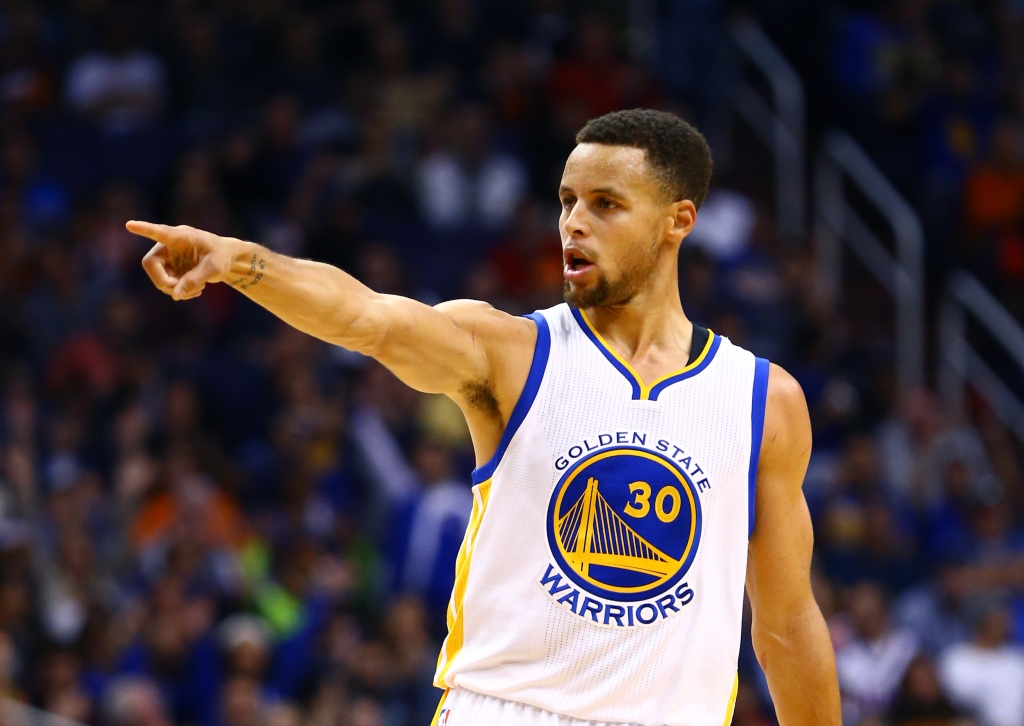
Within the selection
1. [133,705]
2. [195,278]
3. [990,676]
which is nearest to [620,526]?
[195,278]

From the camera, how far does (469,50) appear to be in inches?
604

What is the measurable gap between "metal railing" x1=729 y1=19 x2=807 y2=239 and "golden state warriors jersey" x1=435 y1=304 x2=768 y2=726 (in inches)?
449

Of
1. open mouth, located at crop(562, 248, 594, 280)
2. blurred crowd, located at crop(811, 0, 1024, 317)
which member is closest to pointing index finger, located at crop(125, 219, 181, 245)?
open mouth, located at crop(562, 248, 594, 280)

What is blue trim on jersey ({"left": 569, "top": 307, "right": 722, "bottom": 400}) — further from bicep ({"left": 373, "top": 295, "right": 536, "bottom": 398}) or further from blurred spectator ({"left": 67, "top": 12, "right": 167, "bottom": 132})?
blurred spectator ({"left": 67, "top": 12, "right": 167, "bottom": 132})

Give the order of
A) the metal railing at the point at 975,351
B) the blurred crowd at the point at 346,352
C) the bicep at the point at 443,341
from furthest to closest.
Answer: the metal railing at the point at 975,351
the blurred crowd at the point at 346,352
the bicep at the point at 443,341

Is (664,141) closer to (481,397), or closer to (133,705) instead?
(481,397)

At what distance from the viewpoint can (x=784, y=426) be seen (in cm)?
471

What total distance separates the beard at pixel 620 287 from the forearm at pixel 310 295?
728mm

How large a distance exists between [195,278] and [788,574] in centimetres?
218

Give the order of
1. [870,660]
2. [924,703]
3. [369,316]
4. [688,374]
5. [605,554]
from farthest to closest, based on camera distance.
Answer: [870,660]
[924,703]
[688,374]
[605,554]
[369,316]

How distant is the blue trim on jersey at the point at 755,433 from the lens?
4625 mm

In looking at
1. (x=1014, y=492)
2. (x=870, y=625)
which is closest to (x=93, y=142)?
(x=870, y=625)

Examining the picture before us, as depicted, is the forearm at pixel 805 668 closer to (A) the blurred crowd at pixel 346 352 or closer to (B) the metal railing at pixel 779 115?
(A) the blurred crowd at pixel 346 352

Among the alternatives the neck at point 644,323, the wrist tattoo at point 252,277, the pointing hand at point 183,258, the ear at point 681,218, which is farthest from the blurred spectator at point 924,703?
the pointing hand at point 183,258
